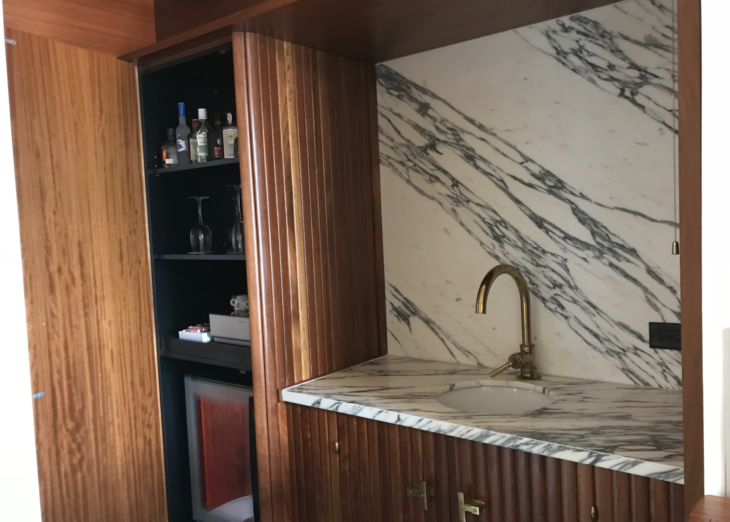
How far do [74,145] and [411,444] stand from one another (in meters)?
1.45

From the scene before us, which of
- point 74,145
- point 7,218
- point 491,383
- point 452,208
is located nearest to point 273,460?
point 491,383

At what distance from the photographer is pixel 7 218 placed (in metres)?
0.50

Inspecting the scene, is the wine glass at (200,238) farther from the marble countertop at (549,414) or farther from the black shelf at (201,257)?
the marble countertop at (549,414)

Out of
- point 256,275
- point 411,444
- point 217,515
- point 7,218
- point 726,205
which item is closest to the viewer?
A: point 7,218

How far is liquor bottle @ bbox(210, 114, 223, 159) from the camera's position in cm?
219

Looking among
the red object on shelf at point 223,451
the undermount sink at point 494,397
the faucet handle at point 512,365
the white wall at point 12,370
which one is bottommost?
the red object on shelf at point 223,451

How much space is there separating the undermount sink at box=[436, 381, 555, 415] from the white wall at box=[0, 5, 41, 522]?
4.77 feet

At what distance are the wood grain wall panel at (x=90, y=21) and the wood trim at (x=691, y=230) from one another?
1.83m

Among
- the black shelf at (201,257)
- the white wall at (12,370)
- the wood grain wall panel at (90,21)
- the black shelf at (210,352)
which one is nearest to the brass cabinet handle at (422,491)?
the black shelf at (210,352)

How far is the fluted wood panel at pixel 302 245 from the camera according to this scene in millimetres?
1901

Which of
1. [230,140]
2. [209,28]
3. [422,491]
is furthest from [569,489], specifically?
[209,28]

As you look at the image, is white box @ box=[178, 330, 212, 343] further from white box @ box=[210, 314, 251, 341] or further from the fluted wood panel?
the fluted wood panel

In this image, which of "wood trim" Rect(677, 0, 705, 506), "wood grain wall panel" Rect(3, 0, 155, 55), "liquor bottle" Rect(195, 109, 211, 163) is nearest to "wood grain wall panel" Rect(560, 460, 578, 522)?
"wood trim" Rect(677, 0, 705, 506)

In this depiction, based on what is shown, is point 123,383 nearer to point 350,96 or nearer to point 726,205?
point 350,96
